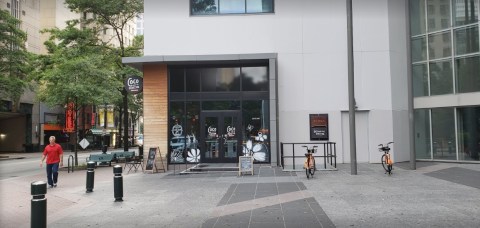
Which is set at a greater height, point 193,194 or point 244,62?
point 244,62

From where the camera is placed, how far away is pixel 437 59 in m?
20.1

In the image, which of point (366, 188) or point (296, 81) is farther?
point (296, 81)

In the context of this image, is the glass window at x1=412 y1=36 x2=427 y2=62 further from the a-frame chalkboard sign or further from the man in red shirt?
the man in red shirt

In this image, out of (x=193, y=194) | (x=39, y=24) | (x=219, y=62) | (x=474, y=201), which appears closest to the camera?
(x=474, y=201)

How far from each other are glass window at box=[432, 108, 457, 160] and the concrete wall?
1484 mm

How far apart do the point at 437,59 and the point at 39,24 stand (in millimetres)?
45311

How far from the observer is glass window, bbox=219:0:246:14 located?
20.3m

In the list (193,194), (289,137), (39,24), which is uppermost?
(39,24)

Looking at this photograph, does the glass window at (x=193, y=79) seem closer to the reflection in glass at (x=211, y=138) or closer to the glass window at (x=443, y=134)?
the reflection in glass at (x=211, y=138)

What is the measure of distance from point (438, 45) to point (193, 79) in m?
11.9

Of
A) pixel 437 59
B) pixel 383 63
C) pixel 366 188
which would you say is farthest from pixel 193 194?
pixel 437 59

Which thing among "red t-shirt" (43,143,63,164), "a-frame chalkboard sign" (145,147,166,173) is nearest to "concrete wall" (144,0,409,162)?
"a-frame chalkboard sign" (145,147,166,173)

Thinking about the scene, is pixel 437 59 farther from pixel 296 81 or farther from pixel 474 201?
pixel 474 201

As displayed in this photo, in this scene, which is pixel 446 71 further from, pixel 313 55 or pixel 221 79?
pixel 221 79
